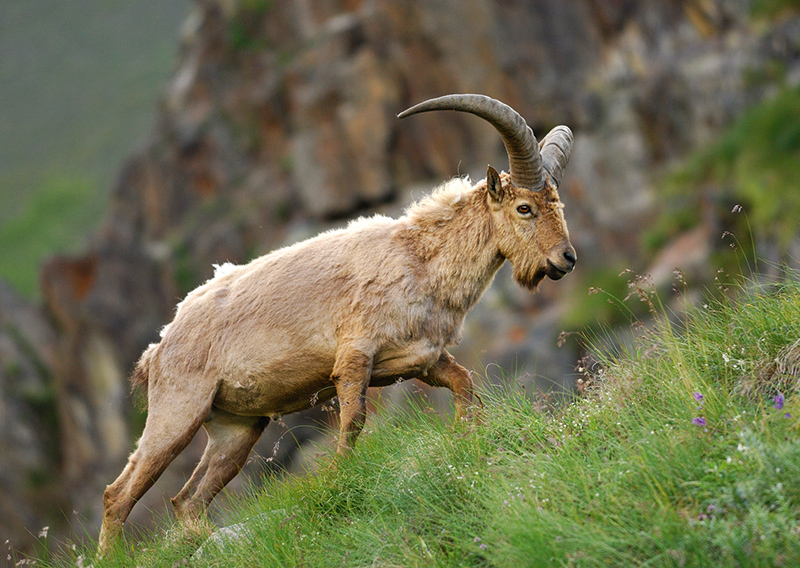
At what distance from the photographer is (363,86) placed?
25625mm

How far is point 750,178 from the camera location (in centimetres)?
1869

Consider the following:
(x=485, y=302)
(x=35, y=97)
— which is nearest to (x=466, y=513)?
(x=485, y=302)

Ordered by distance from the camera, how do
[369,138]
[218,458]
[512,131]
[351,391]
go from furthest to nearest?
[369,138] < [218,458] < [512,131] < [351,391]

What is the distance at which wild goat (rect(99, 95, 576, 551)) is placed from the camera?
637cm

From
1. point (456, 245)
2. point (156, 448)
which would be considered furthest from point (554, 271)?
point (156, 448)

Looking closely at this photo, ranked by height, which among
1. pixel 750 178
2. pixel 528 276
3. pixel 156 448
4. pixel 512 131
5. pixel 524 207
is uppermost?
pixel 512 131

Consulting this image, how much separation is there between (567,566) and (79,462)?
28.4 meters

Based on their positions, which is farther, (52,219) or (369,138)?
(52,219)

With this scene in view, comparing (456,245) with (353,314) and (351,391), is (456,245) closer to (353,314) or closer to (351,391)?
(353,314)

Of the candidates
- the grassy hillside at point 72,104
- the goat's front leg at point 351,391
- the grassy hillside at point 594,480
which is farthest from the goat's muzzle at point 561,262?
the grassy hillside at point 72,104

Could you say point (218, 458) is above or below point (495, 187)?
below

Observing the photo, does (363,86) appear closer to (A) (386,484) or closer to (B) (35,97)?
(A) (386,484)

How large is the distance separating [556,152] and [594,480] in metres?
3.41

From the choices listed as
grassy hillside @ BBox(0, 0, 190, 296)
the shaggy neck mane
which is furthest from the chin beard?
grassy hillside @ BBox(0, 0, 190, 296)
